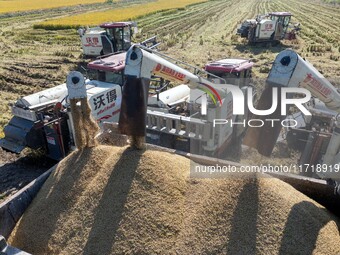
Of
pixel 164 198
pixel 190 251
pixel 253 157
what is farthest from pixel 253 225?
pixel 253 157

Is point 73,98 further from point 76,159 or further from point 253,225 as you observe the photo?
point 253,225

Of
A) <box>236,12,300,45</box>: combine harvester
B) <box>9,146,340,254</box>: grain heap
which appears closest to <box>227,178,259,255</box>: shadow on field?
<box>9,146,340,254</box>: grain heap

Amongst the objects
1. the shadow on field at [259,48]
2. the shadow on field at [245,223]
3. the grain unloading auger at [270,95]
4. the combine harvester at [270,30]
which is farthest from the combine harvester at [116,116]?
the combine harvester at [270,30]

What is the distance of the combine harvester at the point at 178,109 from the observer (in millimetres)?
3955

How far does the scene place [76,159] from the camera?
4.54 m

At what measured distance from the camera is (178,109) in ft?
24.1

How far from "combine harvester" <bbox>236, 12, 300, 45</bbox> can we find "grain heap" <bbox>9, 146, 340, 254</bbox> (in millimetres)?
17868

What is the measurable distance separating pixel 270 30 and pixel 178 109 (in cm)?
1522

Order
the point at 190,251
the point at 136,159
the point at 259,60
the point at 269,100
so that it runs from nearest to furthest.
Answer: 1. the point at 190,251
2. the point at 269,100
3. the point at 136,159
4. the point at 259,60

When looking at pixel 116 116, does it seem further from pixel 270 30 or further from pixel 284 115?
pixel 270 30

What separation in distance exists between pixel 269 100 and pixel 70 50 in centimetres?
1837

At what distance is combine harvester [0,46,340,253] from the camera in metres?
3.96

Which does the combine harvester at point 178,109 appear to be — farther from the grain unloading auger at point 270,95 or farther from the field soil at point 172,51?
the field soil at point 172,51

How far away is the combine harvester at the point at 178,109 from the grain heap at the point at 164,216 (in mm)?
340
